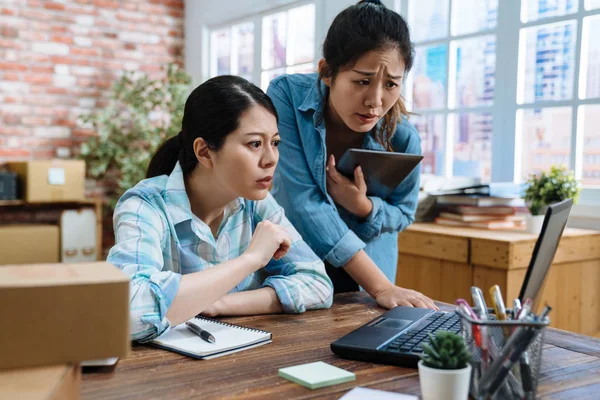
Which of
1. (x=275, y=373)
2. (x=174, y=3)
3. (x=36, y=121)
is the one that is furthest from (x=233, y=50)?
(x=275, y=373)

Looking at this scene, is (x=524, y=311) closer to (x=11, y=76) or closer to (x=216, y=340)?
(x=216, y=340)

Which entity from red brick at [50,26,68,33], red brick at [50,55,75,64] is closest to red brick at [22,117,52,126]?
red brick at [50,55,75,64]

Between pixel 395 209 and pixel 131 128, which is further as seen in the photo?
pixel 131 128

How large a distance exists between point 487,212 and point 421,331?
1.94 m

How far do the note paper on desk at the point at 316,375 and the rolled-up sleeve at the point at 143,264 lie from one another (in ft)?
0.93

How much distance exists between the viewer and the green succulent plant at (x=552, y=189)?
2.69 m

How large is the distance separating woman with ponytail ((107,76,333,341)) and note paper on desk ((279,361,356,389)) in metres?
0.31

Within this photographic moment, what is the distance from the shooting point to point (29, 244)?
15.8ft

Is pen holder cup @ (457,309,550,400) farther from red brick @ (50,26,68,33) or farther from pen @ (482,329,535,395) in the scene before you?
red brick @ (50,26,68,33)

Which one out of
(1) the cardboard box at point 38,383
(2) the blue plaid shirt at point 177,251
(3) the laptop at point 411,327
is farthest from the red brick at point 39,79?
(1) the cardboard box at point 38,383

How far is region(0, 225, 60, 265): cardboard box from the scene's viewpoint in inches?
186

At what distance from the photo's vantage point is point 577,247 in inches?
107

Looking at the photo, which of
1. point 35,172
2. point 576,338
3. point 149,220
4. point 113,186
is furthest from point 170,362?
point 113,186

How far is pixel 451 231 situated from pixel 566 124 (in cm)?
81
